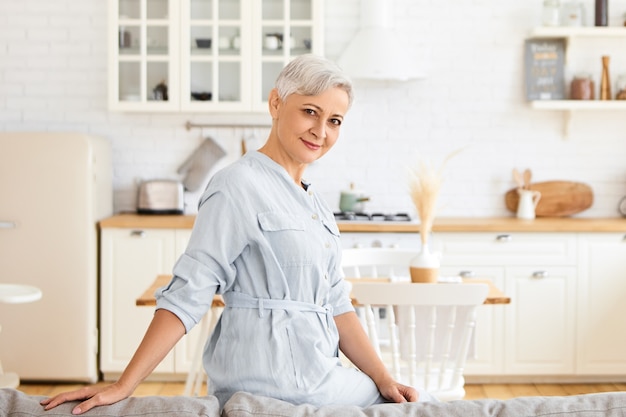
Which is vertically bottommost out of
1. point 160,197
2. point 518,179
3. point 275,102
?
point 160,197

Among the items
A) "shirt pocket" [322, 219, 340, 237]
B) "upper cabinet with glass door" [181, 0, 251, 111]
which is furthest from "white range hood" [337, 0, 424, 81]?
"shirt pocket" [322, 219, 340, 237]

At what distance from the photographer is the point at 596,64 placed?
5.48 m

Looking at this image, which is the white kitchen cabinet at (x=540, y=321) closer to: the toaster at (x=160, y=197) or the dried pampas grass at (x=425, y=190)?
the dried pampas grass at (x=425, y=190)

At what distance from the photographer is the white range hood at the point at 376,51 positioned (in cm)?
511

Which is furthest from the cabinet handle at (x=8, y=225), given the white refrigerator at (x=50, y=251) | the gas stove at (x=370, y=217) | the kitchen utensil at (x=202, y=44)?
the gas stove at (x=370, y=217)

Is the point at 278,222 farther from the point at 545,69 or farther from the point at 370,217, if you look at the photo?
the point at 545,69

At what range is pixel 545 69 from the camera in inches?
214

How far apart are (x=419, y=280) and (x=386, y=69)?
2.04 metres

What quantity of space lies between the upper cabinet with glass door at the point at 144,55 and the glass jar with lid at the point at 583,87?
7.91 feet

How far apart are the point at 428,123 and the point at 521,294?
1.27 m

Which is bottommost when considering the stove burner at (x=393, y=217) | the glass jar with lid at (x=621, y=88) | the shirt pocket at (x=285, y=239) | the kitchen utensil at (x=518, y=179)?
the stove burner at (x=393, y=217)

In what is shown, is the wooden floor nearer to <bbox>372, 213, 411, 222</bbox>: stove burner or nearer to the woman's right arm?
<bbox>372, 213, 411, 222</bbox>: stove burner

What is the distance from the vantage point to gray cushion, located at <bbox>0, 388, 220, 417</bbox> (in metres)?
1.52

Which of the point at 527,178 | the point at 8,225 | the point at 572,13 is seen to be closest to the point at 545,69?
the point at 572,13
